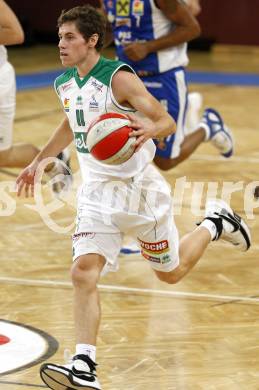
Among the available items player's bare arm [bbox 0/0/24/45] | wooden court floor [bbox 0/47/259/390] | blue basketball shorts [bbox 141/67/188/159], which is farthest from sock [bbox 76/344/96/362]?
blue basketball shorts [bbox 141/67/188/159]

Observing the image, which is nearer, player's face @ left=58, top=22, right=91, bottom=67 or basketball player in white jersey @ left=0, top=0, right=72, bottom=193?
player's face @ left=58, top=22, right=91, bottom=67

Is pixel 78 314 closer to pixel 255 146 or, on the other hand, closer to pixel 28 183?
pixel 28 183

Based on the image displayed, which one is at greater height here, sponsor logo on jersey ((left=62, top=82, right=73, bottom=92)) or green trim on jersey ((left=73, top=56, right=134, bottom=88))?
green trim on jersey ((left=73, top=56, right=134, bottom=88))

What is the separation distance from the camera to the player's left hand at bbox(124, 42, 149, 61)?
7941mm

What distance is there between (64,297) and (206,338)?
3.70 ft

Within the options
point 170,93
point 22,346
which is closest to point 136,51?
point 170,93

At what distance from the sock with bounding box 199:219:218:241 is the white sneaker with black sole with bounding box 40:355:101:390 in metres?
1.70

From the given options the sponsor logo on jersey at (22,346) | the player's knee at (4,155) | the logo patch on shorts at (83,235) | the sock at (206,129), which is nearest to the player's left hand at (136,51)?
the player's knee at (4,155)

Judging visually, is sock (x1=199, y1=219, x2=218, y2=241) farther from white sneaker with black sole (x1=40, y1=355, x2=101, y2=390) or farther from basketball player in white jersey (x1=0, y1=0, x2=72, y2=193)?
basketball player in white jersey (x1=0, y1=0, x2=72, y2=193)

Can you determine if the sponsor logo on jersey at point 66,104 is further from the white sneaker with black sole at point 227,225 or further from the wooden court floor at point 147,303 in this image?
the white sneaker with black sole at point 227,225

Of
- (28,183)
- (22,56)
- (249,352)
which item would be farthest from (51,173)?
(22,56)

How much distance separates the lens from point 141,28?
8125mm

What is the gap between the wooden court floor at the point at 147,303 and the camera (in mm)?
5379

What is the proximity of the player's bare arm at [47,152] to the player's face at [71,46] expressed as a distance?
1.47 ft
